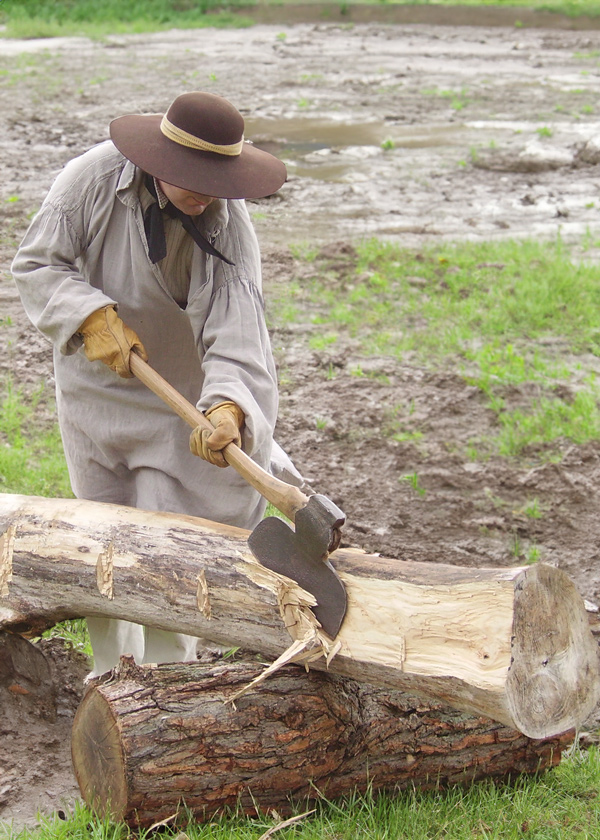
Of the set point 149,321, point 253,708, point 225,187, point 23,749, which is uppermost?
point 225,187

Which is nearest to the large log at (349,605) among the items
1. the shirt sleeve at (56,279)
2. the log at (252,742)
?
the log at (252,742)

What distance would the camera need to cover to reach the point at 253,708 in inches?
104

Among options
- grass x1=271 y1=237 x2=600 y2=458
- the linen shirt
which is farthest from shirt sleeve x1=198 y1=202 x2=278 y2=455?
grass x1=271 y1=237 x2=600 y2=458

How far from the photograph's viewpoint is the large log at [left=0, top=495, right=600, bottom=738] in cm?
242

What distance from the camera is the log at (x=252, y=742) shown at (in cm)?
255

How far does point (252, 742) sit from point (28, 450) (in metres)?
2.47

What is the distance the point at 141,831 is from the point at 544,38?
54.9 feet

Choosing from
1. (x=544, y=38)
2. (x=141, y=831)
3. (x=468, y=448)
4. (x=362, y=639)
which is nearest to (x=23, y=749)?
(x=141, y=831)

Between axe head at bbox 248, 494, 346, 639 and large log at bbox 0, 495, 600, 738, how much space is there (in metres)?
0.03

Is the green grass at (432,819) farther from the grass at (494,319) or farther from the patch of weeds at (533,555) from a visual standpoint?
the grass at (494,319)

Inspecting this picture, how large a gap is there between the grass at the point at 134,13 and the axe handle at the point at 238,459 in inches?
541

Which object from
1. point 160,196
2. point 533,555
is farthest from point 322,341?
point 160,196

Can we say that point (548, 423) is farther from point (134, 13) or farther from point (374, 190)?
point (134, 13)

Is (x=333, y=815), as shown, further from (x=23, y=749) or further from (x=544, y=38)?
(x=544, y=38)
